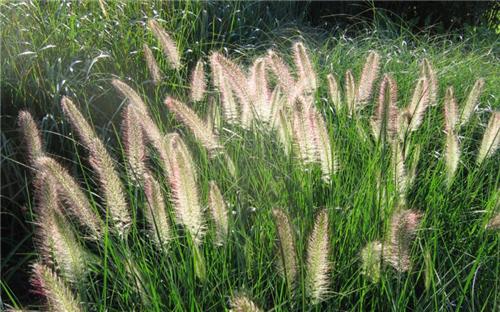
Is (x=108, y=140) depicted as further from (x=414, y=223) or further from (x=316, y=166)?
(x=414, y=223)

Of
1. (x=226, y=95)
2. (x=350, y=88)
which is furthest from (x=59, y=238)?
(x=350, y=88)

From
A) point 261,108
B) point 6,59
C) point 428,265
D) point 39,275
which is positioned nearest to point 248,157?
point 261,108

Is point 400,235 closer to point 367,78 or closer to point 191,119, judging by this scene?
point 191,119

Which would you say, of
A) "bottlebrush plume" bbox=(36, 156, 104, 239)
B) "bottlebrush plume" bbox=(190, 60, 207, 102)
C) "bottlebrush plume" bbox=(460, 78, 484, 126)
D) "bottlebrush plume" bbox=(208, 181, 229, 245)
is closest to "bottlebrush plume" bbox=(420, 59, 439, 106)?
"bottlebrush plume" bbox=(460, 78, 484, 126)

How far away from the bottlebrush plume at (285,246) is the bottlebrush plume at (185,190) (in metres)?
0.24

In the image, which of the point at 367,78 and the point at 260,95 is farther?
the point at 367,78

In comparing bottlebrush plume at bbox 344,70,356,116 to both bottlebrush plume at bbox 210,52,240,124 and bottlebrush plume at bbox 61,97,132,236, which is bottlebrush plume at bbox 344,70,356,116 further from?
bottlebrush plume at bbox 61,97,132,236

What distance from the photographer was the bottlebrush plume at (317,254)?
4.05 feet

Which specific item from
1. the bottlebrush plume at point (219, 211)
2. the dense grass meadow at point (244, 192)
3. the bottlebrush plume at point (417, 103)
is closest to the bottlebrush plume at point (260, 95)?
the dense grass meadow at point (244, 192)

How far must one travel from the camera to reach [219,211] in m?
1.51

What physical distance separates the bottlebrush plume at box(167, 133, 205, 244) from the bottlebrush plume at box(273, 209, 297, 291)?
0.24m

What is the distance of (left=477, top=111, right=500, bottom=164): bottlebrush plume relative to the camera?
1916 mm

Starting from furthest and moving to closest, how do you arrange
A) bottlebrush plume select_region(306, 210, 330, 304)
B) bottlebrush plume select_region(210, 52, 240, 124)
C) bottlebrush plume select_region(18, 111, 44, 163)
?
1. bottlebrush plume select_region(210, 52, 240, 124)
2. bottlebrush plume select_region(18, 111, 44, 163)
3. bottlebrush plume select_region(306, 210, 330, 304)

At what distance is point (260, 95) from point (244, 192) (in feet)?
1.09
